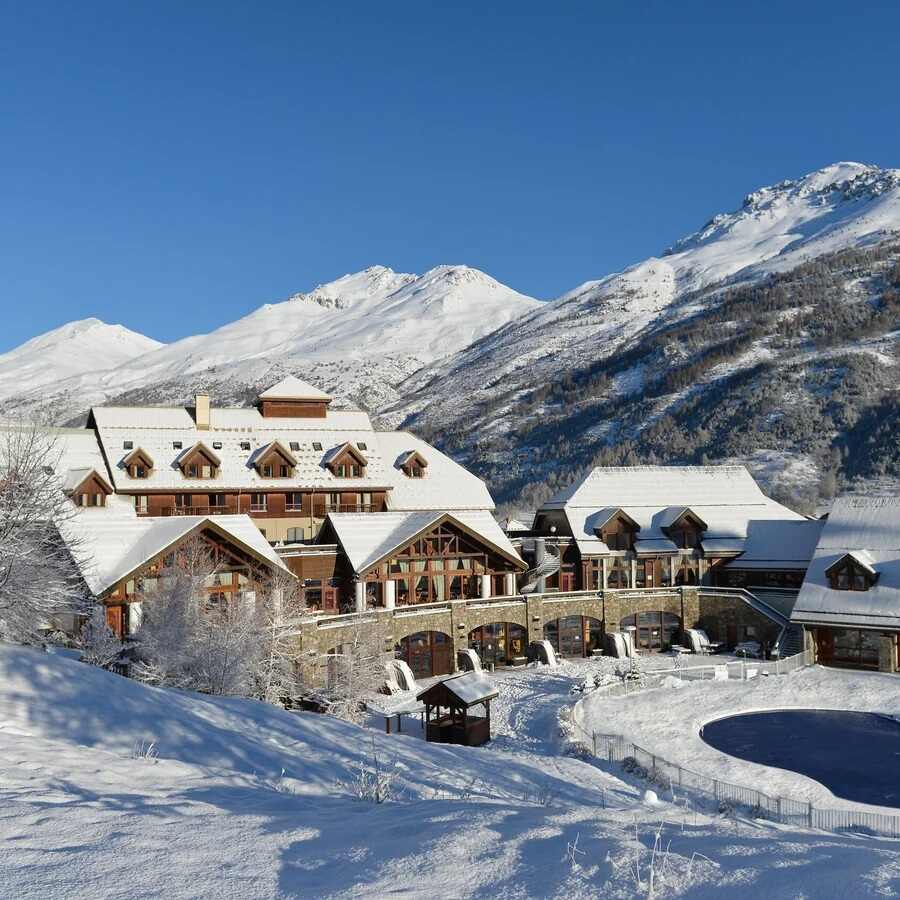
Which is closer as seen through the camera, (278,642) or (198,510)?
(278,642)

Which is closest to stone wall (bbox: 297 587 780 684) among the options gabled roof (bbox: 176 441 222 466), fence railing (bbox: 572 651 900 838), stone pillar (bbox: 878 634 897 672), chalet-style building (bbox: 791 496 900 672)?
chalet-style building (bbox: 791 496 900 672)

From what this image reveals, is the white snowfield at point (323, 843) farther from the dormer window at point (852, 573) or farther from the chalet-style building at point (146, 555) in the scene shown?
the dormer window at point (852, 573)

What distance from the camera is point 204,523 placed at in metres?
40.6

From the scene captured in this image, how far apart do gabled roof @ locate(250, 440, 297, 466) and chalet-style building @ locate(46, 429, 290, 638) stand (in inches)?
451

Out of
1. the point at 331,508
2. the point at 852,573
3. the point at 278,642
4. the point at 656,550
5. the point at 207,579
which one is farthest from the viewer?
the point at 331,508

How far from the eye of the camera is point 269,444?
57.5 m

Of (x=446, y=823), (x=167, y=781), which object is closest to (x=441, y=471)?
(x=167, y=781)

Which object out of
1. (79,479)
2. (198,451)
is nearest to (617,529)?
(198,451)

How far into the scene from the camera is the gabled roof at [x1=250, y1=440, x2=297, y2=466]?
5672cm

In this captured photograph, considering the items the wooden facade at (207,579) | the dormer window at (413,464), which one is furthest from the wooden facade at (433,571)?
the dormer window at (413,464)

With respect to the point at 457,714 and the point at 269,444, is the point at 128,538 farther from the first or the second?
the point at 457,714

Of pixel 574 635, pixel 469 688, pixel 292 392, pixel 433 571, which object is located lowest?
pixel 574 635

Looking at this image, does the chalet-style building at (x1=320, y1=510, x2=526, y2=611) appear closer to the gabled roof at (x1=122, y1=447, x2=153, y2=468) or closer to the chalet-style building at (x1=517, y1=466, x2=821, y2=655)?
the chalet-style building at (x1=517, y1=466, x2=821, y2=655)

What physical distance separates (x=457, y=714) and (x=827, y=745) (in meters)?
14.9
